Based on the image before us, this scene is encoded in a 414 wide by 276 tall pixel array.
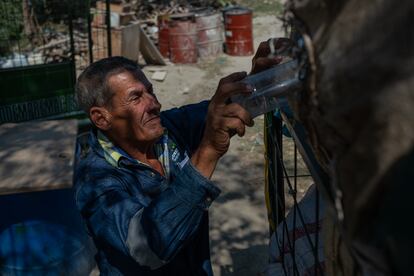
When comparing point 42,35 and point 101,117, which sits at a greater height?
point 101,117

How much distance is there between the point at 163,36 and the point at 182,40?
0.58 metres

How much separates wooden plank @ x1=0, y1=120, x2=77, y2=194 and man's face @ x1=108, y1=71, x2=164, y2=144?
1.04 metres

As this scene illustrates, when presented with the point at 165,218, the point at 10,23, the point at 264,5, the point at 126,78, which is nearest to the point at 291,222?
the point at 165,218

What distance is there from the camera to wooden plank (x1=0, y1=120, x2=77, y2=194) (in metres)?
3.32

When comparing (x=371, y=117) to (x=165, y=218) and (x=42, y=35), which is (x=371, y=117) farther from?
(x=42, y=35)

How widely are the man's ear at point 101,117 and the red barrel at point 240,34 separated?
9089 millimetres

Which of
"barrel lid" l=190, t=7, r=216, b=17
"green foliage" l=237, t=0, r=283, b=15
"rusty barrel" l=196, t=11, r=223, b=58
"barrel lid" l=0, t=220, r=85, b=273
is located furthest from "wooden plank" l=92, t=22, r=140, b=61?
"barrel lid" l=0, t=220, r=85, b=273

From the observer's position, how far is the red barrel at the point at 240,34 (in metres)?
11.3

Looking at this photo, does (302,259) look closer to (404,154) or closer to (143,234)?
(143,234)

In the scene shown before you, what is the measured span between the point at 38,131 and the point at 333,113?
361 centimetres

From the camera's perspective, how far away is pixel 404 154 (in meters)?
0.64

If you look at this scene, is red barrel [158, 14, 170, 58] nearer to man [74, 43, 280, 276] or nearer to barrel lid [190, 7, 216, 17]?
barrel lid [190, 7, 216, 17]

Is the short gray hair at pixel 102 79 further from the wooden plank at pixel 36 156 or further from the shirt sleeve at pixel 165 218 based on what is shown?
the wooden plank at pixel 36 156

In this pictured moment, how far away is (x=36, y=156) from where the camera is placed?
371cm
